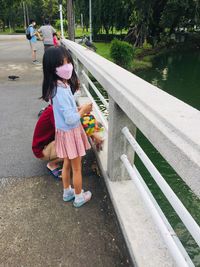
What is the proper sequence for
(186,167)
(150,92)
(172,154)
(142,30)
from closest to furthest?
(186,167), (172,154), (150,92), (142,30)

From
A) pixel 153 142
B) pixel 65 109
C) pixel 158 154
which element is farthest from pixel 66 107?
pixel 158 154

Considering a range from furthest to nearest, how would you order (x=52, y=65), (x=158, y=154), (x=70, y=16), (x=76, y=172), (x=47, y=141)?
(x=70, y=16), (x=158, y=154), (x=47, y=141), (x=76, y=172), (x=52, y=65)

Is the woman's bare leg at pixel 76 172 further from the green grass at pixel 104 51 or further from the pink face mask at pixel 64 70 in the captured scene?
the green grass at pixel 104 51

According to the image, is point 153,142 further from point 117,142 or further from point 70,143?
point 70,143

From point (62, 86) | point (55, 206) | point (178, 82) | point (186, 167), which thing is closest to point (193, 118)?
point (186, 167)

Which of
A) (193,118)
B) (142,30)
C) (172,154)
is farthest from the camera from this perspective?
(142,30)

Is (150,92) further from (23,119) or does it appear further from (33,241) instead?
(23,119)

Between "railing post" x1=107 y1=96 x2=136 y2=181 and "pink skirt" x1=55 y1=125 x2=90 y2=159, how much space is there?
275mm

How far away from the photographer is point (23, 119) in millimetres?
5750

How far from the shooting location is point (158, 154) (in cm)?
666

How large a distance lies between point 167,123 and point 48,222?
1604 mm

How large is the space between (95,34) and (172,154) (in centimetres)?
3566

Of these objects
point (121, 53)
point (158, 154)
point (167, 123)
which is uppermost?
point (167, 123)

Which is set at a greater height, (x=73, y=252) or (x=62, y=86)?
(x=62, y=86)
